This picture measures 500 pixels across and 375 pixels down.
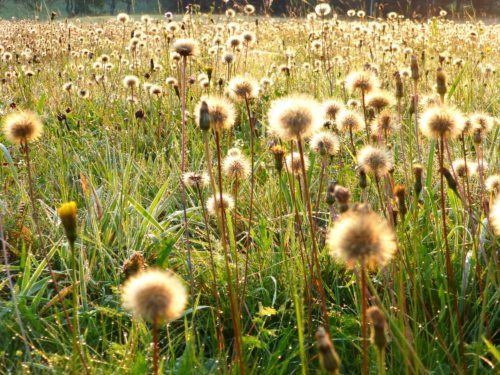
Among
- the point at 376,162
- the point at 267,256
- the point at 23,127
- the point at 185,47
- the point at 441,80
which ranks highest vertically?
the point at 185,47

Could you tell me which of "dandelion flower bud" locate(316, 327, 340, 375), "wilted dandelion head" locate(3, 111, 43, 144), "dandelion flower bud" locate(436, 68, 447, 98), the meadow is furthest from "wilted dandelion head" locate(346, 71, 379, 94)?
"dandelion flower bud" locate(316, 327, 340, 375)

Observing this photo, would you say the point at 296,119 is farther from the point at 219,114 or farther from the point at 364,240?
the point at 364,240

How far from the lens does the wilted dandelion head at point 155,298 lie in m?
1.03

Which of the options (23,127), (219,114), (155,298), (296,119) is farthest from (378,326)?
(23,127)

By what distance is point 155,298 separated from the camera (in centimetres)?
103

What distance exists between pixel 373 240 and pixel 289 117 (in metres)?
0.56

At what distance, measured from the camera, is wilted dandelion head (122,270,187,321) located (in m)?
1.03

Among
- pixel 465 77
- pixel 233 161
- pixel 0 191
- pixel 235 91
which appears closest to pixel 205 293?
pixel 233 161

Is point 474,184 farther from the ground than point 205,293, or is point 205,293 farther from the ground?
point 474,184

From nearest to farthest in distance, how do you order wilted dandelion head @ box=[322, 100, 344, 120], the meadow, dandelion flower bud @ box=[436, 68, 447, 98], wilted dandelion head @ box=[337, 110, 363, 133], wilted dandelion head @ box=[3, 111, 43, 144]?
the meadow < wilted dandelion head @ box=[3, 111, 43, 144] < dandelion flower bud @ box=[436, 68, 447, 98] < wilted dandelion head @ box=[337, 110, 363, 133] < wilted dandelion head @ box=[322, 100, 344, 120]

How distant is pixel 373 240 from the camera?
39.6 inches

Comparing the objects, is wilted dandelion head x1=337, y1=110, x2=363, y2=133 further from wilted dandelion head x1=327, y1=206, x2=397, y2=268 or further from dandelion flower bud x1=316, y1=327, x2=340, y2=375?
dandelion flower bud x1=316, y1=327, x2=340, y2=375

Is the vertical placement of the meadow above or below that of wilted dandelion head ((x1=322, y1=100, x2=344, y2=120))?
below

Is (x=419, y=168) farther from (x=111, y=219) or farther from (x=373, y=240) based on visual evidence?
(x=111, y=219)
